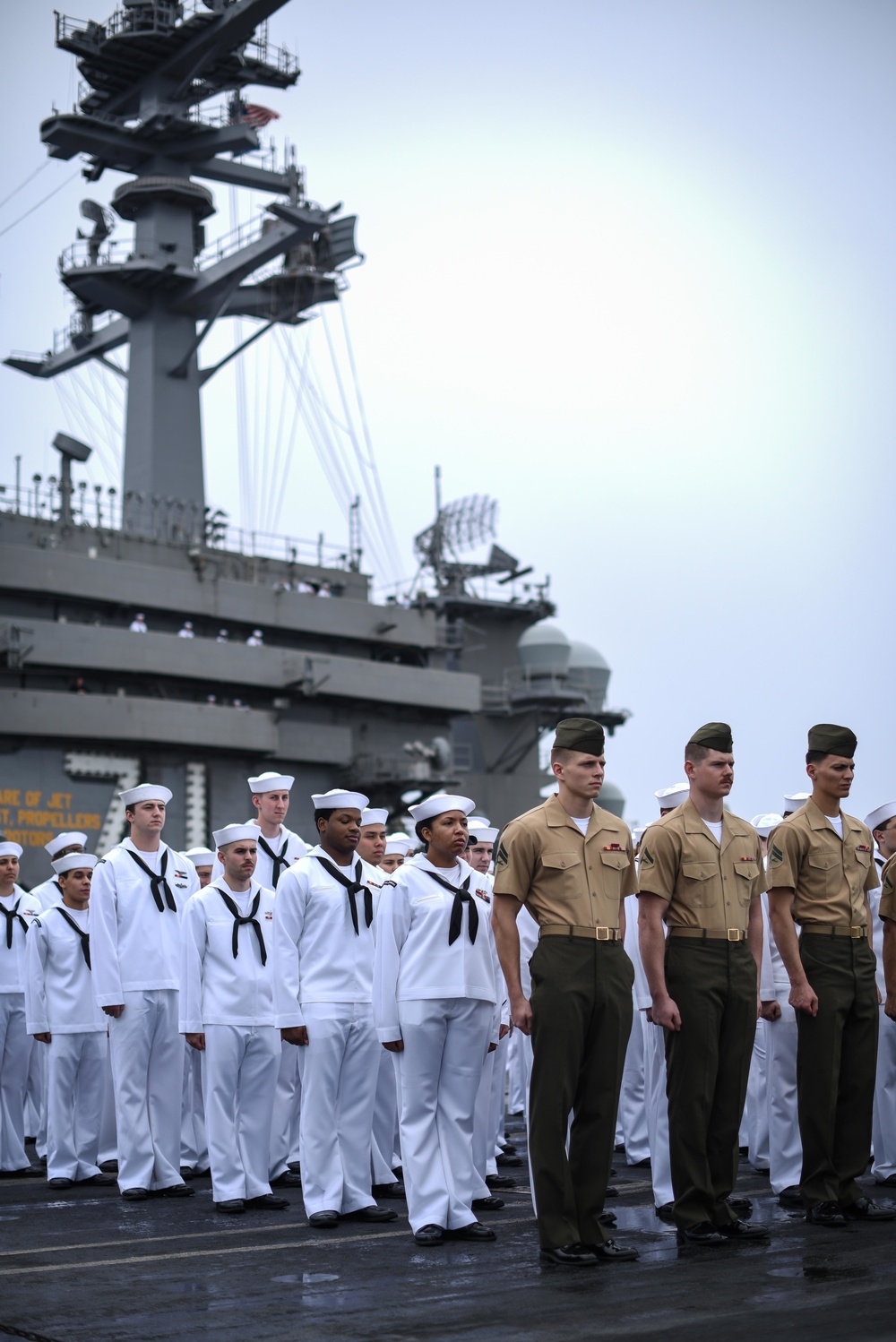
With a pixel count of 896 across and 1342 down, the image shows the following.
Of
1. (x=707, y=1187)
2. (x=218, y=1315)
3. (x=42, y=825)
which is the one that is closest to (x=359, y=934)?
→ (x=707, y=1187)

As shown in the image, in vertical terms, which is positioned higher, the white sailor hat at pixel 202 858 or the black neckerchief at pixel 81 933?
the white sailor hat at pixel 202 858

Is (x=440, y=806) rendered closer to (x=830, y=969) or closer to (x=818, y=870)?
(x=818, y=870)

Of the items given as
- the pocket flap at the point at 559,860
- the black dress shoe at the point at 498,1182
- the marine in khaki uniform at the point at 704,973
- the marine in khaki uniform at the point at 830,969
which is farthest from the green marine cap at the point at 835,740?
the black dress shoe at the point at 498,1182

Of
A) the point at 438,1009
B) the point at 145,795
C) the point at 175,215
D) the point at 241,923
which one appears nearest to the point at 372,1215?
the point at 438,1009

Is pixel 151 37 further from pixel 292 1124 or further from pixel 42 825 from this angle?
pixel 292 1124

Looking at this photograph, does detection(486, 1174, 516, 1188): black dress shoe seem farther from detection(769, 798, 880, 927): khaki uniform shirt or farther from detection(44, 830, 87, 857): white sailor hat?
detection(44, 830, 87, 857): white sailor hat

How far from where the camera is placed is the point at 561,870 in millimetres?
6344

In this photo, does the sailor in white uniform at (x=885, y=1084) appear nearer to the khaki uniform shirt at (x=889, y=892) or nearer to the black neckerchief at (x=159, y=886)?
Result: the khaki uniform shirt at (x=889, y=892)

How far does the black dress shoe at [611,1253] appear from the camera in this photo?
238 inches

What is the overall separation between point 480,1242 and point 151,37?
1096 inches

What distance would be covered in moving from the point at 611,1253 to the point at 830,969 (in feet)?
5.92

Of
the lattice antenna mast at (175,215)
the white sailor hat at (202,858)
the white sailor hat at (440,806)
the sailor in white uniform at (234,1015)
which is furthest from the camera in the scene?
the lattice antenna mast at (175,215)

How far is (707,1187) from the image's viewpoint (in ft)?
21.1

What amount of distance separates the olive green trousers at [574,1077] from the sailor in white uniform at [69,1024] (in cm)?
412
